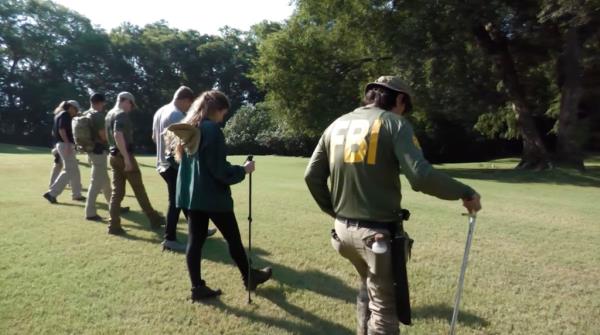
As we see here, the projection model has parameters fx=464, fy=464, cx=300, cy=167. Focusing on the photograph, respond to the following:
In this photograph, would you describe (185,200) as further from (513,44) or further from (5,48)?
(5,48)

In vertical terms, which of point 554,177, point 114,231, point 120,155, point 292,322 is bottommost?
point 292,322

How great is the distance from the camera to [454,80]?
19062 mm

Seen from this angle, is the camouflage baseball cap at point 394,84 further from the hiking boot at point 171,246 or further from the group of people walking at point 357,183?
the hiking boot at point 171,246

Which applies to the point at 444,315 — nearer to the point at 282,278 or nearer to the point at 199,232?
the point at 282,278

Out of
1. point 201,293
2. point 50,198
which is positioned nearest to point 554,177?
point 50,198

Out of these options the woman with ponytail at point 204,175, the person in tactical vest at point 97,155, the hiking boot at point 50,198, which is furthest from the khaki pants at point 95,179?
the woman with ponytail at point 204,175

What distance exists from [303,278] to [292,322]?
41.9 inches

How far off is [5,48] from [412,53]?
46.0m

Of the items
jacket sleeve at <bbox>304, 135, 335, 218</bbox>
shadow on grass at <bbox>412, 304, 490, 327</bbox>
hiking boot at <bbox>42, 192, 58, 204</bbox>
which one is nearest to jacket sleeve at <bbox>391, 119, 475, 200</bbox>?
jacket sleeve at <bbox>304, 135, 335, 218</bbox>

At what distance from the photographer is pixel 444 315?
4039 mm

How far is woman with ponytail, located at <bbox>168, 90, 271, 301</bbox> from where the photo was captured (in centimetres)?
396

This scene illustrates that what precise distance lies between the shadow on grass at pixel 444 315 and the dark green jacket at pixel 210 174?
1.93 m

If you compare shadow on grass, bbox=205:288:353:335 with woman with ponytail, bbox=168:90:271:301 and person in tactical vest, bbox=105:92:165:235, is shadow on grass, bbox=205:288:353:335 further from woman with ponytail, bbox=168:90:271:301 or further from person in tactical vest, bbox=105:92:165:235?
person in tactical vest, bbox=105:92:165:235

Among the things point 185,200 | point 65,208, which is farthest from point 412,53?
point 185,200
